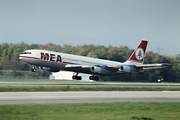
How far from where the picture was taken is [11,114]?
47.4 ft

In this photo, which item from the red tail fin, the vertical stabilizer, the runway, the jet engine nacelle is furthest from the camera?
the red tail fin

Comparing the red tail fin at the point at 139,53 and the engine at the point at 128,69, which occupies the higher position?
the red tail fin at the point at 139,53

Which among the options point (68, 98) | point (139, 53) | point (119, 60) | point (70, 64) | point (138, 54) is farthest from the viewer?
point (119, 60)

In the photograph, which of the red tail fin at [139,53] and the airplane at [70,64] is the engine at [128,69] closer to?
the airplane at [70,64]

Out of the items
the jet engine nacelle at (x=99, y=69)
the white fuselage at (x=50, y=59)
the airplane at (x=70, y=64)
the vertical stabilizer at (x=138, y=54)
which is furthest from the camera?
the vertical stabilizer at (x=138, y=54)

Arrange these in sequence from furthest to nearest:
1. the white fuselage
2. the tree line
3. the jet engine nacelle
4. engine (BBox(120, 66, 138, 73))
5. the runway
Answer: the tree line < engine (BBox(120, 66, 138, 73)) < the jet engine nacelle < the white fuselage < the runway

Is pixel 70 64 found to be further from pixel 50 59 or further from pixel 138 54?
pixel 138 54

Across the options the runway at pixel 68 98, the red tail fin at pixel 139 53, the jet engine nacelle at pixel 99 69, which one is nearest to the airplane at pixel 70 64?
the jet engine nacelle at pixel 99 69

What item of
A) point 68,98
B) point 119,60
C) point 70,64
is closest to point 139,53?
point 70,64

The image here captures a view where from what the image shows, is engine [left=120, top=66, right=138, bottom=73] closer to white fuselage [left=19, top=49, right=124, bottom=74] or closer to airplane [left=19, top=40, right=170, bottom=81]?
airplane [left=19, top=40, right=170, bottom=81]

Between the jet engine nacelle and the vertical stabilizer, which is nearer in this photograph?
the jet engine nacelle

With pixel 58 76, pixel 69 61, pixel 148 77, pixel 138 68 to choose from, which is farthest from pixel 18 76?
pixel 148 77

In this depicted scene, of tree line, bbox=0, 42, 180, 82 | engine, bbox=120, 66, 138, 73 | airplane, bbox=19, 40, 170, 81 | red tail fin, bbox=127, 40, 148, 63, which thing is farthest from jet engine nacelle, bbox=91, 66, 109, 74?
tree line, bbox=0, 42, 180, 82

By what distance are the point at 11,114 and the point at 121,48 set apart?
115 metres
